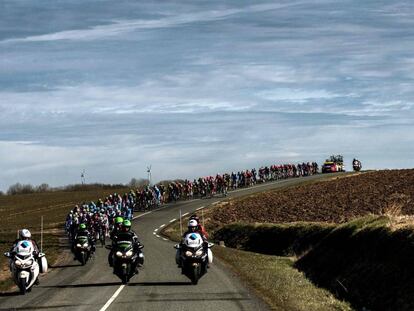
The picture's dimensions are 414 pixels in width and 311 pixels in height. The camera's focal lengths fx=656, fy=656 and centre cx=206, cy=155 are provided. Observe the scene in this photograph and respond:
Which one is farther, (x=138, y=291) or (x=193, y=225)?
(x=193, y=225)

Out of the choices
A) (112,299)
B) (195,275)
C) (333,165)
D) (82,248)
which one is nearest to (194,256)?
(195,275)

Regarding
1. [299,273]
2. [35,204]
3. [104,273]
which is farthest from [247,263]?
[35,204]

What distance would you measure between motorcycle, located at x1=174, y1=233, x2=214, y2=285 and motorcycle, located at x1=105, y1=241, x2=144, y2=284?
152 cm

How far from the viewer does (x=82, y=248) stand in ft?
90.2

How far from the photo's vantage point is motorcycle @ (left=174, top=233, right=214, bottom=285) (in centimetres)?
1970

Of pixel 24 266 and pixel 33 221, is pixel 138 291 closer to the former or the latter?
pixel 24 266

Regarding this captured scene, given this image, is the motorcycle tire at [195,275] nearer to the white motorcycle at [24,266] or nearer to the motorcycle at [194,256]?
the motorcycle at [194,256]

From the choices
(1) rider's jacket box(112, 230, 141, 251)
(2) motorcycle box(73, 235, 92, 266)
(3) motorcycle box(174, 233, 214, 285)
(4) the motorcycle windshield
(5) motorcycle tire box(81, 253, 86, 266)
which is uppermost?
(1) rider's jacket box(112, 230, 141, 251)

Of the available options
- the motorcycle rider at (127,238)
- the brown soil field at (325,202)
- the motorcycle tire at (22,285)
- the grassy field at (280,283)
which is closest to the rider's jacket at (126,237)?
the motorcycle rider at (127,238)

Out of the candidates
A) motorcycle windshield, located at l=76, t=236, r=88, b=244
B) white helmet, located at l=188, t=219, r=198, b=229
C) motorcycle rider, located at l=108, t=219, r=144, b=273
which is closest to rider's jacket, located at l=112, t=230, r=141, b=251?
motorcycle rider, located at l=108, t=219, r=144, b=273

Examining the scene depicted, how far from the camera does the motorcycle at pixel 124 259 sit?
64.4 feet

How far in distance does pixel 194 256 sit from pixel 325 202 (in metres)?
36.1

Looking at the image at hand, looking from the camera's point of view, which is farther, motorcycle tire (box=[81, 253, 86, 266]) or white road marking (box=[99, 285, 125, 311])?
motorcycle tire (box=[81, 253, 86, 266])

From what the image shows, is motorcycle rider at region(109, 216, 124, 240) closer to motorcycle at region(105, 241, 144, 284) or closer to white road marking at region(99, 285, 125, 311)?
motorcycle at region(105, 241, 144, 284)
